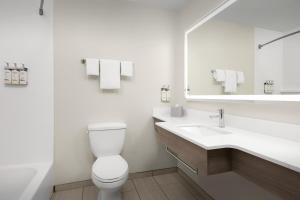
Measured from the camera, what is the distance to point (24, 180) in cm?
168

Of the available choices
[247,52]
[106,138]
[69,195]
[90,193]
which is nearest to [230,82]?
[247,52]

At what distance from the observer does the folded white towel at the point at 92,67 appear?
1906 millimetres

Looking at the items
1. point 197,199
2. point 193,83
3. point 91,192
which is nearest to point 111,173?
point 91,192

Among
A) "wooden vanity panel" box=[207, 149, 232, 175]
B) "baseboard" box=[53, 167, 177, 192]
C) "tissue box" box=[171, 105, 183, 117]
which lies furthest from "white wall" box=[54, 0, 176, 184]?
"wooden vanity panel" box=[207, 149, 232, 175]

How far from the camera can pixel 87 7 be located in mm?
1965

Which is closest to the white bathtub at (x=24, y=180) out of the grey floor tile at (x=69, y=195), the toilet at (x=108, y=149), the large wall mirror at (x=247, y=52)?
the grey floor tile at (x=69, y=195)

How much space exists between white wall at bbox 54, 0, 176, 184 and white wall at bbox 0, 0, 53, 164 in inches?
3.8

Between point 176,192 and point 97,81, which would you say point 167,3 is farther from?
point 176,192

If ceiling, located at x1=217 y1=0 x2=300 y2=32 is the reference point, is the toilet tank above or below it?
below

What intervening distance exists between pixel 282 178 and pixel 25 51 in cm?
235

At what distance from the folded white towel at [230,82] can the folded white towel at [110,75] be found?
1186 millimetres

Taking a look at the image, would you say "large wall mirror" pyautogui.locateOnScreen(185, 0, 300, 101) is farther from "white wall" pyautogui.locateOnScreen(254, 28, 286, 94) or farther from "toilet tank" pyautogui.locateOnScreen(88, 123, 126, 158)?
"toilet tank" pyautogui.locateOnScreen(88, 123, 126, 158)

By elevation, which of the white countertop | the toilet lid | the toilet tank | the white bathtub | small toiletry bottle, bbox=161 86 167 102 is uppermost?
small toiletry bottle, bbox=161 86 167 102

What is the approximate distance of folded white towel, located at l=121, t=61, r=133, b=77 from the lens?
2037 mm
